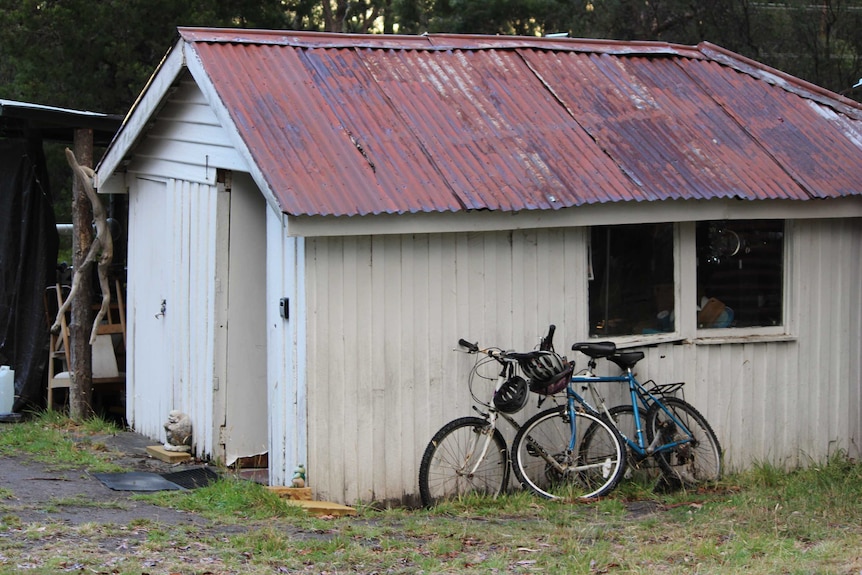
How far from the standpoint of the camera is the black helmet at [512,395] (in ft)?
26.4

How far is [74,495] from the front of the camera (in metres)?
8.01

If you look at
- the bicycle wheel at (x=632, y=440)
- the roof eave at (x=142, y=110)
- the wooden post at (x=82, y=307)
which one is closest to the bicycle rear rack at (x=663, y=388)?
the bicycle wheel at (x=632, y=440)

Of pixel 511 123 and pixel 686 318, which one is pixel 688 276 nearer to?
pixel 686 318

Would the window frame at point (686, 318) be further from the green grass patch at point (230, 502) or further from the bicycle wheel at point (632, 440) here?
the green grass patch at point (230, 502)

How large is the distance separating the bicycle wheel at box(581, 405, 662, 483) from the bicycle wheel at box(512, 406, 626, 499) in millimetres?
47

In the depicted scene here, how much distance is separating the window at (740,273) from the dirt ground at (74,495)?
4455 millimetres

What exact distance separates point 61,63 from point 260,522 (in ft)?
53.3

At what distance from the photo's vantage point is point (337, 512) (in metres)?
7.71

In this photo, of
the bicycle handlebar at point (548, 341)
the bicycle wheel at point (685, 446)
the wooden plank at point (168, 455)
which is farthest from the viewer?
the wooden plank at point (168, 455)

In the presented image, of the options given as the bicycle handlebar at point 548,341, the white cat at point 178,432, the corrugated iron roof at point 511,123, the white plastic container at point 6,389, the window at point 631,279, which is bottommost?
the white cat at point 178,432

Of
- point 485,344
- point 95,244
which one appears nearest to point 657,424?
point 485,344

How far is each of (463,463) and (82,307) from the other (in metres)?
4.83

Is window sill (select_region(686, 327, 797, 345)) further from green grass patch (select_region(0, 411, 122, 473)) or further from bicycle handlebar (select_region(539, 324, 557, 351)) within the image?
green grass patch (select_region(0, 411, 122, 473))

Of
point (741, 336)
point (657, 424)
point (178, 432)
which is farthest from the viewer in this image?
point (178, 432)
